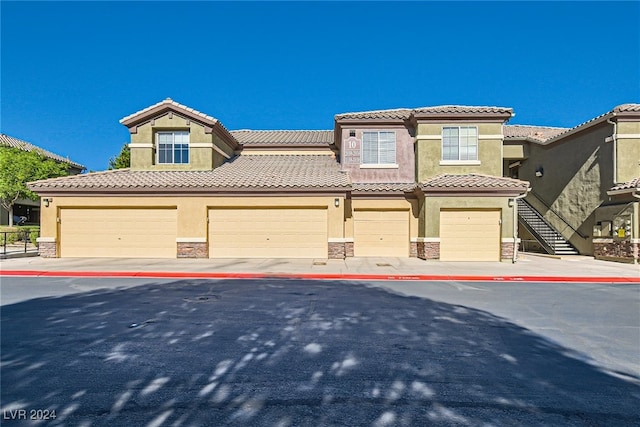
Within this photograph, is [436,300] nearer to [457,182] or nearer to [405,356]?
[405,356]

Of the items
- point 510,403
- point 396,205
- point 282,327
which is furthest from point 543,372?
point 396,205

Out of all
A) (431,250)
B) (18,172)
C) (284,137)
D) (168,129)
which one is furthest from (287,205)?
(18,172)

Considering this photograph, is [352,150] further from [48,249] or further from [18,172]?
[18,172]

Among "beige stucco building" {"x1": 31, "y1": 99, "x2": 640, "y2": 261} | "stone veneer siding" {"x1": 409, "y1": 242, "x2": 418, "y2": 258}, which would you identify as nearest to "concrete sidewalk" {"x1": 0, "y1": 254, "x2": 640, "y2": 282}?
"beige stucco building" {"x1": 31, "y1": 99, "x2": 640, "y2": 261}

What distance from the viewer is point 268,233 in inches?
690

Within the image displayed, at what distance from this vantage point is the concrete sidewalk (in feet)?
41.2

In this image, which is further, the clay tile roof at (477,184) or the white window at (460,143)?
the white window at (460,143)

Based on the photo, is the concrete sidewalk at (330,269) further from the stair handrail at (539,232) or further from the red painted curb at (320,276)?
the stair handrail at (539,232)

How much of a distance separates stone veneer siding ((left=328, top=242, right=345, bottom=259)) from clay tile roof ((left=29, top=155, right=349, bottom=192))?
2621mm

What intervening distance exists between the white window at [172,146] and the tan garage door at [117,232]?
135 inches

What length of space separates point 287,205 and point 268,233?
1580mm

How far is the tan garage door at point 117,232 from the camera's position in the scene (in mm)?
17516

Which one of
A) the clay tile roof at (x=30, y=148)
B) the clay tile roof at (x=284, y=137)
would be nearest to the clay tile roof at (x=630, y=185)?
the clay tile roof at (x=284, y=137)

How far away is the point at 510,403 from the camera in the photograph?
386cm
